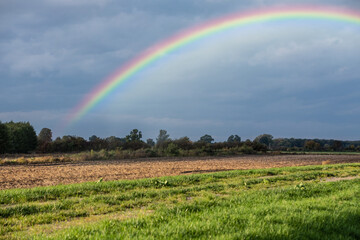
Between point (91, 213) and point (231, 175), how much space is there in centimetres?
1050

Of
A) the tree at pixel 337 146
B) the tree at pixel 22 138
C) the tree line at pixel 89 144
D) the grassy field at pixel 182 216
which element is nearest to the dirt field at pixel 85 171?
the grassy field at pixel 182 216

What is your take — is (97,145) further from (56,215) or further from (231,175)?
(56,215)

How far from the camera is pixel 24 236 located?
598cm

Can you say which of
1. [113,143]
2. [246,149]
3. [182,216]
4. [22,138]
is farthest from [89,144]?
[182,216]

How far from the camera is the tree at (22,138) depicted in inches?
1993

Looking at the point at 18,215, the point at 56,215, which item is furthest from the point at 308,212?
the point at 18,215

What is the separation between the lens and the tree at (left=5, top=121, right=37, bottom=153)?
5061 centimetres

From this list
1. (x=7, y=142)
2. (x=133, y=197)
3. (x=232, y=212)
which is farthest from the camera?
(x=7, y=142)

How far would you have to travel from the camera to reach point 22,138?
5147cm

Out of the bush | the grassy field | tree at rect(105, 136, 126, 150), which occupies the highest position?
tree at rect(105, 136, 126, 150)

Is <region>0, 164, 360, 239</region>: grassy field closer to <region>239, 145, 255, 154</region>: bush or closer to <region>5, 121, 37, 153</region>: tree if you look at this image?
<region>5, 121, 37, 153</region>: tree

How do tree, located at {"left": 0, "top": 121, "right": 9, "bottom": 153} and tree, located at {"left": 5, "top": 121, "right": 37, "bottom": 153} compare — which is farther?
tree, located at {"left": 5, "top": 121, "right": 37, "bottom": 153}

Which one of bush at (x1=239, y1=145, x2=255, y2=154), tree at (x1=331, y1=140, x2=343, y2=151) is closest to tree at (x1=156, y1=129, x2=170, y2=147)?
bush at (x1=239, y1=145, x2=255, y2=154)

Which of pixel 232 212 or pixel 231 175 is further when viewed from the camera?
pixel 231 175
